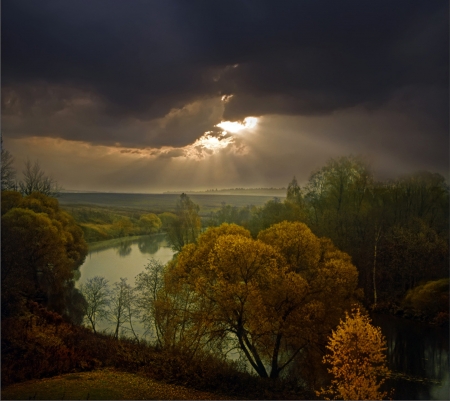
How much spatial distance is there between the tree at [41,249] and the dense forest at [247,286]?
0.07 ft

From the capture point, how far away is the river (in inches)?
281

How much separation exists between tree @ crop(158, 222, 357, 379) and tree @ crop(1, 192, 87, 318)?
2.43 metres

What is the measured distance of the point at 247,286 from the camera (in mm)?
7555

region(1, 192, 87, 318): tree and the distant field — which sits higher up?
the distant field

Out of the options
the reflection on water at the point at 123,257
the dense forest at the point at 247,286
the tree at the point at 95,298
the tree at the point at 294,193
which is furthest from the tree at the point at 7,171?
the tree at the point at 294,193

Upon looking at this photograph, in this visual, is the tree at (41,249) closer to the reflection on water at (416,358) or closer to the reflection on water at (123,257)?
the reflection on water at (123,257)

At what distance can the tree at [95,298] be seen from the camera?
8.45m

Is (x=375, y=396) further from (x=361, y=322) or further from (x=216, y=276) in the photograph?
(x=216, y=276)

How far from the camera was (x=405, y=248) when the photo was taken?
816 centimetres

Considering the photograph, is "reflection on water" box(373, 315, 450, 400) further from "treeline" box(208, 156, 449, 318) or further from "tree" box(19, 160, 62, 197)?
"tree" box(19, 160, 62, 197)

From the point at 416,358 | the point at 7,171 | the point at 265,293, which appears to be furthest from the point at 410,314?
the point at 7,171

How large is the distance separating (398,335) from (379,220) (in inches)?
91.2

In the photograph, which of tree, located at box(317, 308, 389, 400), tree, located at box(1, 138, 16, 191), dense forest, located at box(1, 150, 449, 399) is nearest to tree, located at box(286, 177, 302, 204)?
dense forest, located at box(1, 150, 449, 399)

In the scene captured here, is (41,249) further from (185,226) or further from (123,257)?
(185,226)
